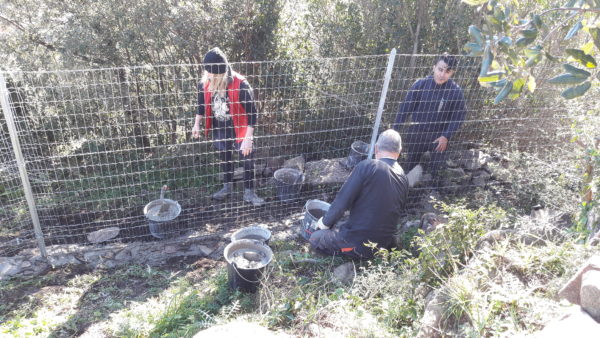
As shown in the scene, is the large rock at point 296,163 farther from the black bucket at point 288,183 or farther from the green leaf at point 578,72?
the green leaf at point 578,72

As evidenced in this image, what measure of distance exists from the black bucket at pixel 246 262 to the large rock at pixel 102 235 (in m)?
1.72

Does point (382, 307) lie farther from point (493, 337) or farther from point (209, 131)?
point (209, 131)

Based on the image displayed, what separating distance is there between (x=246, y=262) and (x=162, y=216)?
→ 143 cm

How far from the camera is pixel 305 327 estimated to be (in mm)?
3006

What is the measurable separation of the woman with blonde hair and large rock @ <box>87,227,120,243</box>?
1.44 m

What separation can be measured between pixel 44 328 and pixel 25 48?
3896 mm

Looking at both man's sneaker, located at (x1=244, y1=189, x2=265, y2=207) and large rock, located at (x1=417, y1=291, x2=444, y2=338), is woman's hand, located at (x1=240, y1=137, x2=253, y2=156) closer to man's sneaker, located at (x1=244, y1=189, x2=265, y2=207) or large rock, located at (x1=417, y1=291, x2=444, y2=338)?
man's sneaker, located at (x1=244, y1=189, x2=265, y2=207)

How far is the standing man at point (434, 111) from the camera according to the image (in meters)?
4.71

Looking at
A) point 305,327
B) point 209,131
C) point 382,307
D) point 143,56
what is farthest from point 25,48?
point 382,307

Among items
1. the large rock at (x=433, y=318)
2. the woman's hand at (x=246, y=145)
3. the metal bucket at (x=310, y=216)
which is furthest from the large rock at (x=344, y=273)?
the woman's hand at (x=246, y=145)

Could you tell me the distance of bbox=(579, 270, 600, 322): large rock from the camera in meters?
1.79

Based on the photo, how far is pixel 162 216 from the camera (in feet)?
15.0

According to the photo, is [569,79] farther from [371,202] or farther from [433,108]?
[433,108]

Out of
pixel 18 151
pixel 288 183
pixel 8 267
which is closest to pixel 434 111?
pixel 288 183
